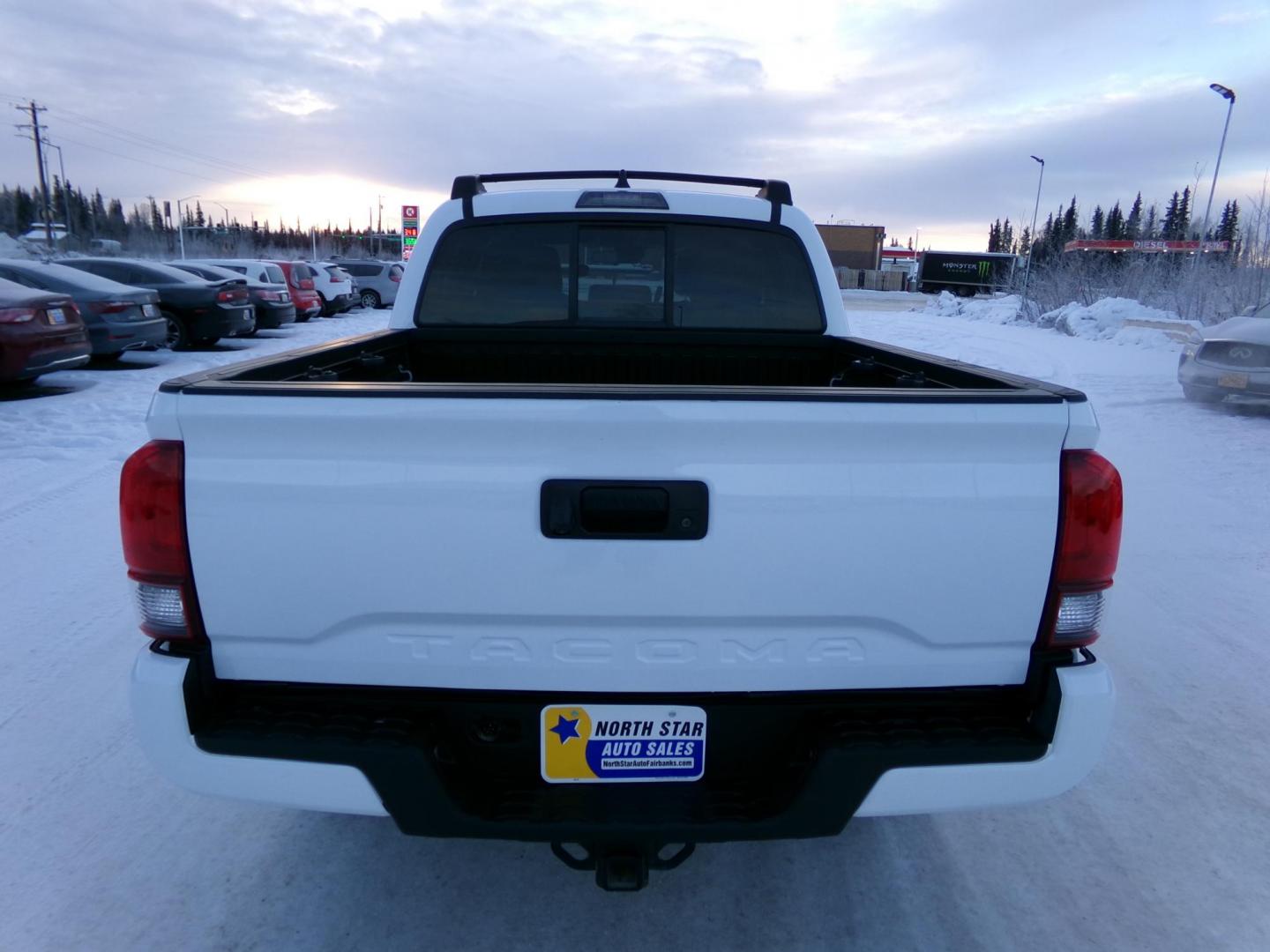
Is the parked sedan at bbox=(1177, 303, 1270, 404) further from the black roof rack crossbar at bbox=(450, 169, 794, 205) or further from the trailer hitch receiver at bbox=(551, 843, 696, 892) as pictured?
the trailer hitch receiver at bbox=(551, 843, 696, 892)

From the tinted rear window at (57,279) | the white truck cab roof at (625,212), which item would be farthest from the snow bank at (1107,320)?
the tinted rear window at (57,279)

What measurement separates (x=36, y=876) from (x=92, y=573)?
2.75 meters

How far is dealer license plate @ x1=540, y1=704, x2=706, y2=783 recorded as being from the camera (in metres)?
1.92

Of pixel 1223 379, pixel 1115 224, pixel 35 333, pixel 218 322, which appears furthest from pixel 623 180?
pixel 1115 224

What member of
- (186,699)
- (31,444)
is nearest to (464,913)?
(186,699)

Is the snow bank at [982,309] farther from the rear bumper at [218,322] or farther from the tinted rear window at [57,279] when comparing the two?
the tinted rear window at [57,279]

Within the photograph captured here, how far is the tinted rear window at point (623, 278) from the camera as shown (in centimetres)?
383

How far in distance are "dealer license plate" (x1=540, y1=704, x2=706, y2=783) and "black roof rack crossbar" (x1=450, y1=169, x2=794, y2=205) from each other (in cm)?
280

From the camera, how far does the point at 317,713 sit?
1953 mm

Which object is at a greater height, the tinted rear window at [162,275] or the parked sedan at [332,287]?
the tinted rear window at [162,275]

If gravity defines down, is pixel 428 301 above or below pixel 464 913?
above

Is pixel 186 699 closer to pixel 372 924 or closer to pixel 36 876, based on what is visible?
pixel 372 924

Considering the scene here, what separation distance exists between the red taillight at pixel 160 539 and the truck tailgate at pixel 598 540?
4 cm

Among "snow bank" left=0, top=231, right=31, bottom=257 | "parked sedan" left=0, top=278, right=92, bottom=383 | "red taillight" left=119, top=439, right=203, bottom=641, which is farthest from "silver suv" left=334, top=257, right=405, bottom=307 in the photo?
"snow bank" left=0, top=231, right=31, bottom=257
